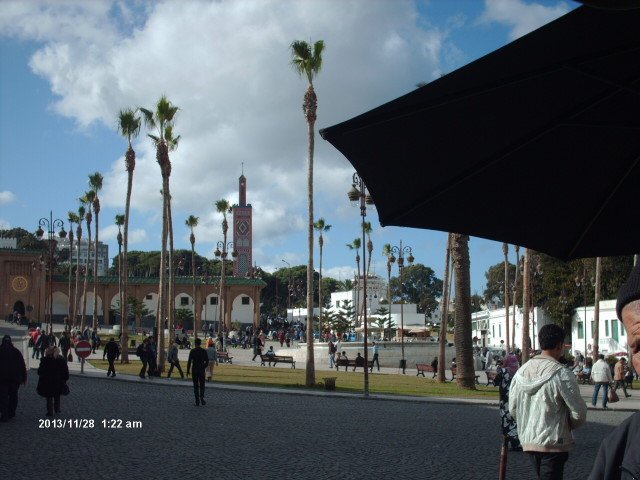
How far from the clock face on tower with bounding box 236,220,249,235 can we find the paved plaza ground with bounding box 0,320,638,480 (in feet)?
401

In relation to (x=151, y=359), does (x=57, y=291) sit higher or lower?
higher

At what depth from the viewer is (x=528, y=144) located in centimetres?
443

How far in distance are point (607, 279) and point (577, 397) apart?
6015cm

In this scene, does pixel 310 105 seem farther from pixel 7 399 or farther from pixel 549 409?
pixel 549 409

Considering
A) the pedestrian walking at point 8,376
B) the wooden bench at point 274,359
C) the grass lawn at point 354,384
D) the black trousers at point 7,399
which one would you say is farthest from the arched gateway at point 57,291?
the pedestrian walking at point 8,376

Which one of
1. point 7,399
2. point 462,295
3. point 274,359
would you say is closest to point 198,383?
point 7,399

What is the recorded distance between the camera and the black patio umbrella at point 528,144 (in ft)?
12.4

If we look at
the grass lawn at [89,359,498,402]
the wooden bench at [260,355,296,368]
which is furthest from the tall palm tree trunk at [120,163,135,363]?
the wooden bench at [260,355,296,368]

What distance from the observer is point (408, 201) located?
4.61 m

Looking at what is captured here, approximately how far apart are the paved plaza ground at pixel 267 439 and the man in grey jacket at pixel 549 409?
188 inches

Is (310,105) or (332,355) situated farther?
(332,355)

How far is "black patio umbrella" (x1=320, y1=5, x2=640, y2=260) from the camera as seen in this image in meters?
3.79

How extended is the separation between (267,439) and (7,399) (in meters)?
5.86

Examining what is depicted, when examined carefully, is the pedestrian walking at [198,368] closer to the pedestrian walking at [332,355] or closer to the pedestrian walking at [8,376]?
the pedestrian walking at [8,376]
